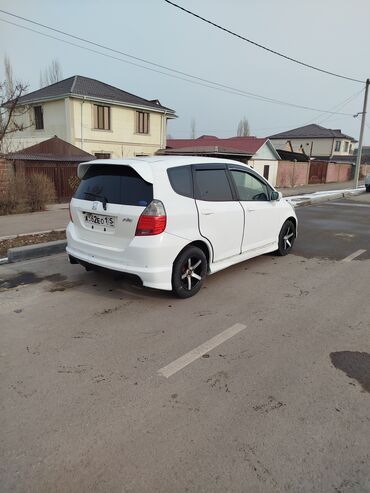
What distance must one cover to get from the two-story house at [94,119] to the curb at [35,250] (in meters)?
15.8

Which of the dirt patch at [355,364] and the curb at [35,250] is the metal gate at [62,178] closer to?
the curb at [35,250]

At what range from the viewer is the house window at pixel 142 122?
82.9 feet

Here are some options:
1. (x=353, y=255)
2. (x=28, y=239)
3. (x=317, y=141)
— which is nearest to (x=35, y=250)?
(x=28, y=239)

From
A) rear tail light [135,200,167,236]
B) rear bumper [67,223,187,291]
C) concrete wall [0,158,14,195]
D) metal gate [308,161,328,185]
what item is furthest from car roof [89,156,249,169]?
metal gate [308,161,328,185]

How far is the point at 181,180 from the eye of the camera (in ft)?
15.0

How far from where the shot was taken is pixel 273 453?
228 centimetres

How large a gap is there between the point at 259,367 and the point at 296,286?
7.65 ft

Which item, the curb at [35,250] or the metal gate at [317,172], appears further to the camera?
the metal gate at [317,172]

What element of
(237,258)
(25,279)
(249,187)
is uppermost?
(249,187)

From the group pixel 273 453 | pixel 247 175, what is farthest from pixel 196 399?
pixel 247 175

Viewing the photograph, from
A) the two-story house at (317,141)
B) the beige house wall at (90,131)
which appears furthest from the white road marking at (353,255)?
the two-story house at (317,141)

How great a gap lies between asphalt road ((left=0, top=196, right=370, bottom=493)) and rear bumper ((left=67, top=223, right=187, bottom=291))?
0.41m

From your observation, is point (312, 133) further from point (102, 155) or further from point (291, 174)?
point (102, 155)

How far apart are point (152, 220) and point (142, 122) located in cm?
2315
